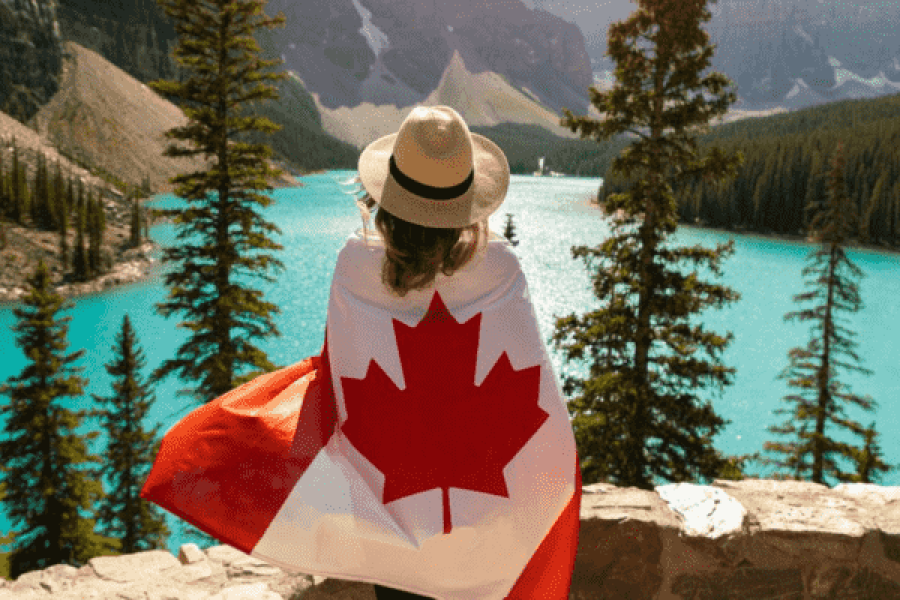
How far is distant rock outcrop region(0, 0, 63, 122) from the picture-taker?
128m

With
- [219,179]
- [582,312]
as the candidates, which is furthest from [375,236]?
[582,312]

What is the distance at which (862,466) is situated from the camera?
16500 millimetres

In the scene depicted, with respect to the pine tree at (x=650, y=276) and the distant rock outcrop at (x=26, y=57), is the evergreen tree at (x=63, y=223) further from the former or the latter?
the distant rock outcrop at (x=26, y=57)

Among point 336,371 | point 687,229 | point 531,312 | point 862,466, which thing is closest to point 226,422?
point 336,371

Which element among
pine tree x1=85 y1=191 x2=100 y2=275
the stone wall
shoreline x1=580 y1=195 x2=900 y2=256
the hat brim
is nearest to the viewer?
the hat brim

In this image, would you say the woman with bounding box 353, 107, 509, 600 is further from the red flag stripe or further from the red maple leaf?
the red flag stripe

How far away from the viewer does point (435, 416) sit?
2.05m

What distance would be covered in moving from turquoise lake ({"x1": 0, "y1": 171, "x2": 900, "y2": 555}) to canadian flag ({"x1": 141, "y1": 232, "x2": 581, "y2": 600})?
1166 centimetres

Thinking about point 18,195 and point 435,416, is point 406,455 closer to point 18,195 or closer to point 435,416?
point 435,416

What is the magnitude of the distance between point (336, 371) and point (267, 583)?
131 centimetres

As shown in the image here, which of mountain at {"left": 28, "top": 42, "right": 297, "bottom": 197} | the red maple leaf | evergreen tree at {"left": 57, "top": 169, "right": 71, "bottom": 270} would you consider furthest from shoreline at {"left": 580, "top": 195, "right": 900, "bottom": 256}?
the red maple leaf

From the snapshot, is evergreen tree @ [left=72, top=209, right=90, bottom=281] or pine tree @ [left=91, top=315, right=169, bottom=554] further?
evergreen tree @ [left=72, top=209, right=90, bottom=281]

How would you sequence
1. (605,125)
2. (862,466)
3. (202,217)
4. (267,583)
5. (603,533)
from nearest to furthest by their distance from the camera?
(267,583)
(603,533)
(605,125)
(202,217)
(862,466)

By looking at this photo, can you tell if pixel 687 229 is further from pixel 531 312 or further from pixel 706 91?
pixel 531 312
